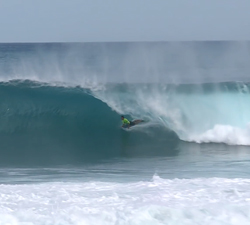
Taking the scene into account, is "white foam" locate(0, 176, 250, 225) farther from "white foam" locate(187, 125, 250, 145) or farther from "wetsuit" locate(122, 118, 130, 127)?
"wetsuit" locate(122, 118, 130, 127)

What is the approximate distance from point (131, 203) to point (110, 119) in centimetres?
814

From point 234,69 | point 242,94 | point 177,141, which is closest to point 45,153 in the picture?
point 177,141

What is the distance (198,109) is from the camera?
50.1 feet

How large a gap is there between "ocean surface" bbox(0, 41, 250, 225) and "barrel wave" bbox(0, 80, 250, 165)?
0.09 feet

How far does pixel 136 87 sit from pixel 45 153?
540 cm

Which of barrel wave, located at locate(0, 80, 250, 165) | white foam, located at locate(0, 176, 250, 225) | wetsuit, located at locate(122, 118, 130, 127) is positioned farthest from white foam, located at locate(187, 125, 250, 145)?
white foam, located at locate(0, 176, 250, 225)

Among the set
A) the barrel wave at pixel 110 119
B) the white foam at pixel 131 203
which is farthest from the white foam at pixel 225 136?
the white foam at pixel 131 203

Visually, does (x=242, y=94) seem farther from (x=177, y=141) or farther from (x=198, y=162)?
(x=198, y=162)

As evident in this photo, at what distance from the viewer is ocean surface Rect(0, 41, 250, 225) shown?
644 centimetres

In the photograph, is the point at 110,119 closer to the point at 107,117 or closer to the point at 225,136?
the point at 107,117

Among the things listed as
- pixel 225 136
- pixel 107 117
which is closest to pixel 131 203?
pixel 225 136

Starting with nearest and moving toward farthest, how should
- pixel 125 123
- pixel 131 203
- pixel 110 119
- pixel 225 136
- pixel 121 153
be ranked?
pixel 131 203 < pixel 121 153 < pixel 225 136 < pixel 125 123 < pixel 110 119

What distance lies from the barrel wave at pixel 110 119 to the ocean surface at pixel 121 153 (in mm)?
28

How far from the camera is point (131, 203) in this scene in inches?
264
